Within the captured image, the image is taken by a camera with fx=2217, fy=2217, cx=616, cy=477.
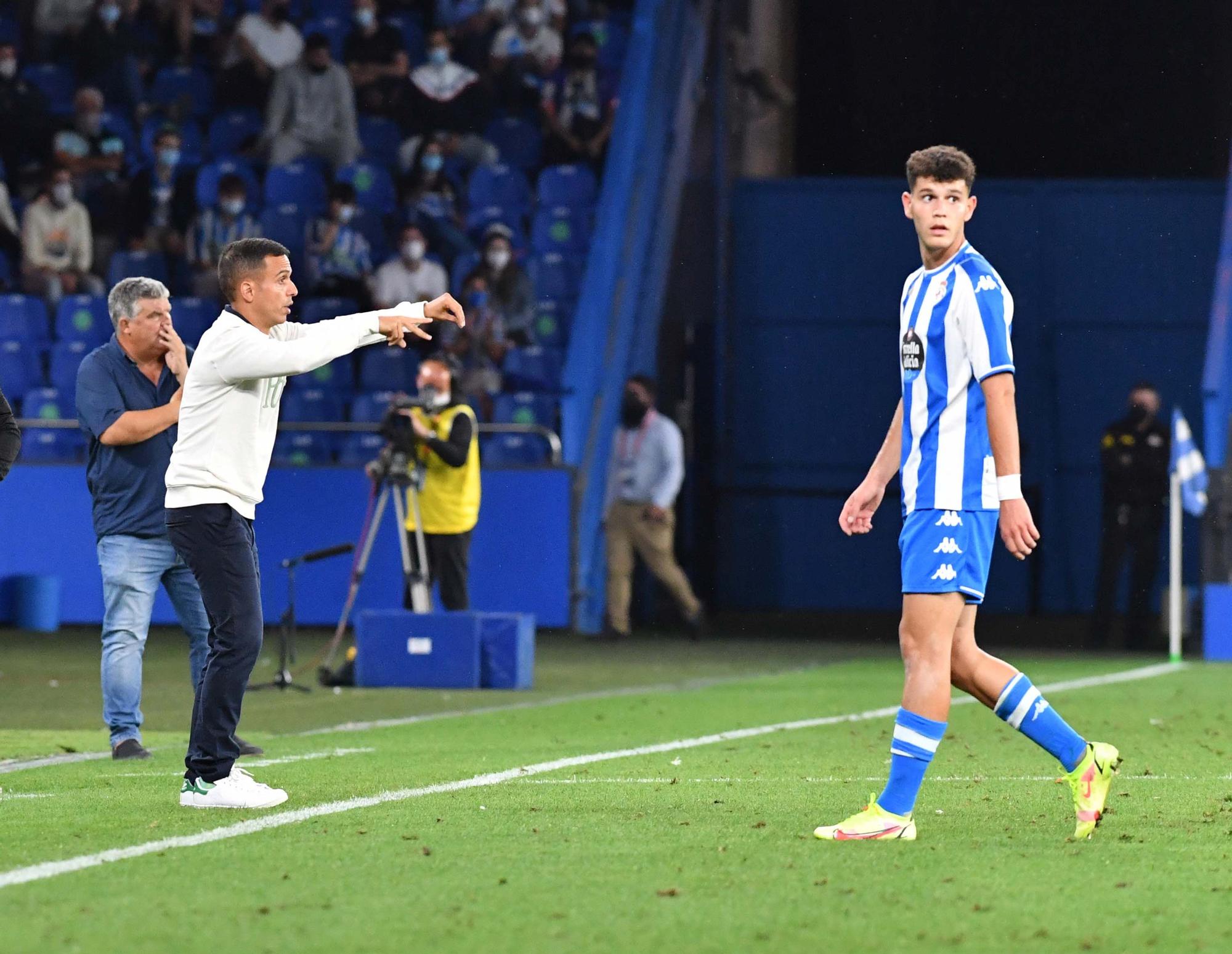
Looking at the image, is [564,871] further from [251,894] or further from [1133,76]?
[1133,76]

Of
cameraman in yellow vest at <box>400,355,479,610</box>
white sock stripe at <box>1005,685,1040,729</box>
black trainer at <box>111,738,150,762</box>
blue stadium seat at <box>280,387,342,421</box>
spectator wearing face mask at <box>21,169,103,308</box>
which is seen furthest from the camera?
spectator wearing face mask at <box>21,169,103,308</box>

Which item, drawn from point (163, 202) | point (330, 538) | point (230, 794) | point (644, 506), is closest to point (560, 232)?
point (644, 506)

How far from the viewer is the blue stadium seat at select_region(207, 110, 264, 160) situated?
23.2 m

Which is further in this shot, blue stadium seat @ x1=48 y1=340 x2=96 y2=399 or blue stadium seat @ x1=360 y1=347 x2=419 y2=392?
blue stadium seat @ x1=48 y1=340 x2=96 y2=399

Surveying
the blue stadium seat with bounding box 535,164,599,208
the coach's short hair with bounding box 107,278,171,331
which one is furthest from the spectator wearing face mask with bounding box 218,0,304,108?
the coach's short hair with bounding box 107,278,171,331

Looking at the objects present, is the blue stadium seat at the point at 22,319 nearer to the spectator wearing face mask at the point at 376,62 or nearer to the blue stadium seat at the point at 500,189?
the spectator wearing face mask at the point at 376,62

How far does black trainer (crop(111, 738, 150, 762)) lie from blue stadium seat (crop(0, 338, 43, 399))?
469 inches

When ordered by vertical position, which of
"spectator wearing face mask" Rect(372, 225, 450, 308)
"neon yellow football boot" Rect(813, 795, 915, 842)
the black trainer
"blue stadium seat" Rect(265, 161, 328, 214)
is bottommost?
the black trainer

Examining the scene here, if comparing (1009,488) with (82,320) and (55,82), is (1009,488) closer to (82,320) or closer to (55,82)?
(82,320)

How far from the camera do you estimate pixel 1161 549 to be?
24062mm

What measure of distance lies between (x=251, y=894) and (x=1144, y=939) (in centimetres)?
225

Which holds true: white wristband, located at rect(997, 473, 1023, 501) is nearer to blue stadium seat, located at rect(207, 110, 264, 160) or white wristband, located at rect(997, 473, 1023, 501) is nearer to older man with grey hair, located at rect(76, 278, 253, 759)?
older man with grey hair, located at rect(76, 278, 253, 759)

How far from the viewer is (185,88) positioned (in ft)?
77.8

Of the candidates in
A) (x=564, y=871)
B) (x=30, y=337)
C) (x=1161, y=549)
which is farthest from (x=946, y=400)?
(x=1161, y=549)
